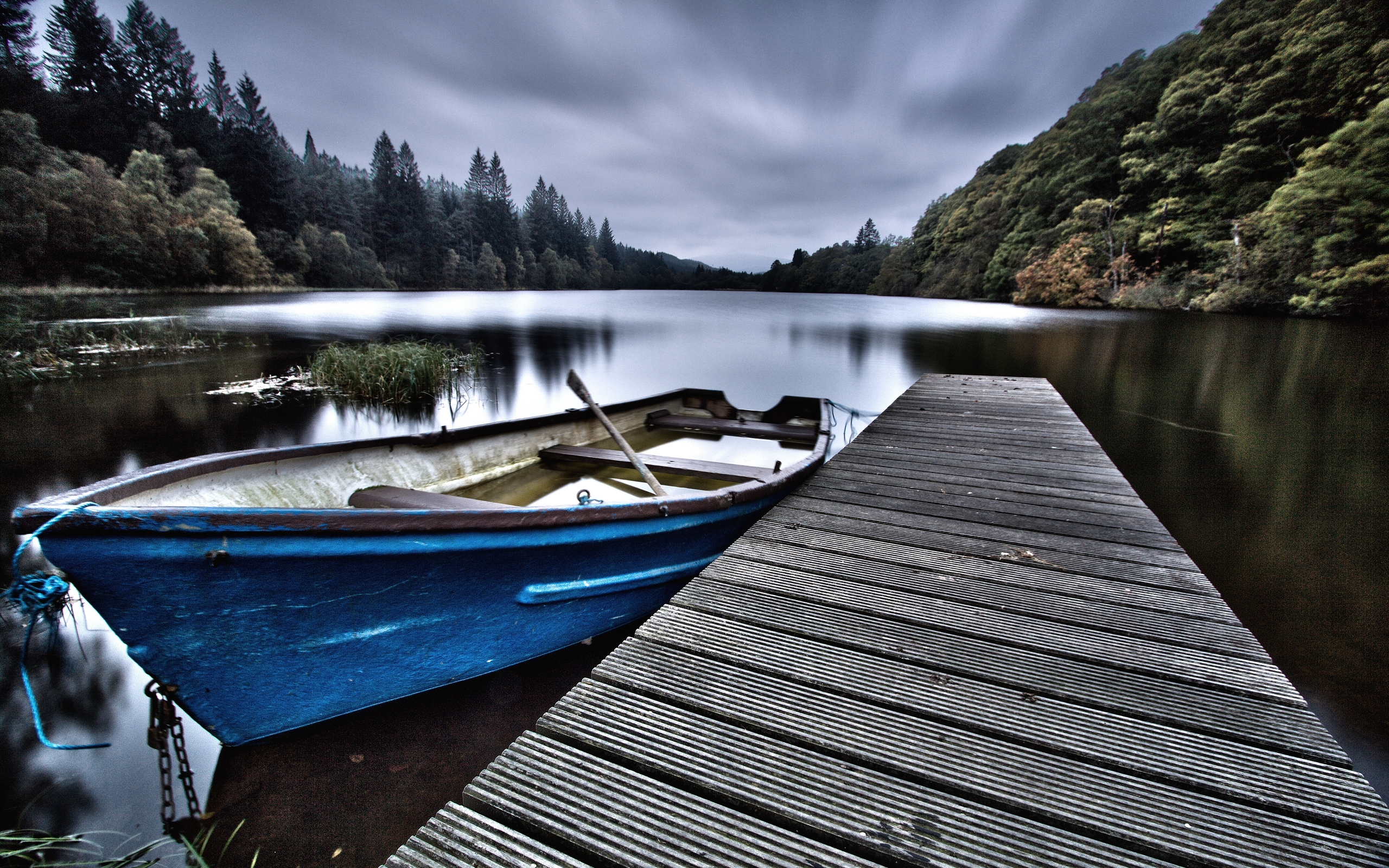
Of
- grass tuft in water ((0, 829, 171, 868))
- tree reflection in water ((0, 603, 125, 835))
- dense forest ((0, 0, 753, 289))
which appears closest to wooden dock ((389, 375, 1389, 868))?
grass tuft in water ((0, 829, 171, 868))

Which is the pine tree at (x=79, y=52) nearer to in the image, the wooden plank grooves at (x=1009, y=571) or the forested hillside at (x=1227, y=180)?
the wooden plank grooves at (x=1009, y=571)

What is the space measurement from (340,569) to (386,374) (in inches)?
362

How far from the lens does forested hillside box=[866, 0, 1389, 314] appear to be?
2100 cm

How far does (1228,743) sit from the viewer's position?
56.9 inches

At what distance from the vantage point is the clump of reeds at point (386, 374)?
32.9 feet

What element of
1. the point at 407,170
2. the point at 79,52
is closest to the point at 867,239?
the point at 407,170

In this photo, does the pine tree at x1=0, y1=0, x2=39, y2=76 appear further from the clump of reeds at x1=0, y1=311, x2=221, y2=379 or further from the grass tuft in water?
the grass tuft in water

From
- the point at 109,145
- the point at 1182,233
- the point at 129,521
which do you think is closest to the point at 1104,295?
the point at 1182,233

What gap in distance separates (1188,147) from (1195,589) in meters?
43.1

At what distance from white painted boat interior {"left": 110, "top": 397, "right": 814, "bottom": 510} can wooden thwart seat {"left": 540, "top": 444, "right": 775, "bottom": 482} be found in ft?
0.31

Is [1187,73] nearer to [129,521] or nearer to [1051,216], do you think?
[1051,216]

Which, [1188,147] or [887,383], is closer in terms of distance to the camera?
[887,383]

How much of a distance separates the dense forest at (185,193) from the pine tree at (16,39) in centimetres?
14

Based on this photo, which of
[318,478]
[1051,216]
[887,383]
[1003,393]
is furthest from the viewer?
[1051,216]
